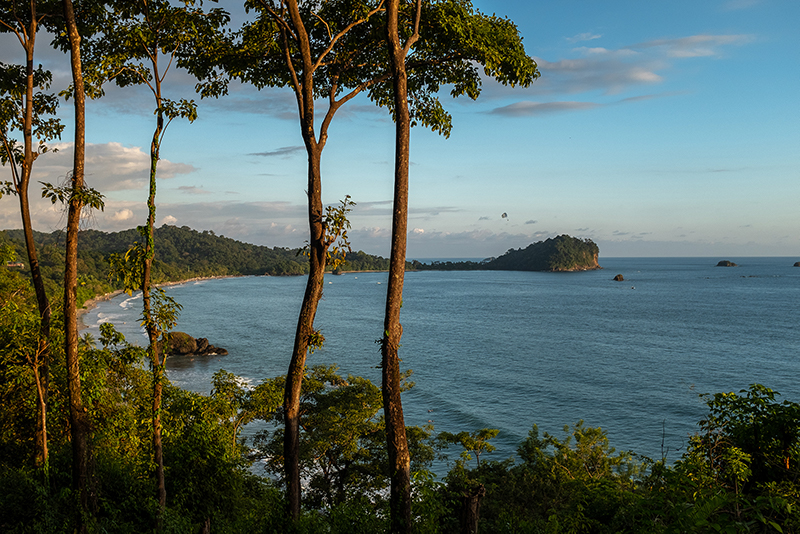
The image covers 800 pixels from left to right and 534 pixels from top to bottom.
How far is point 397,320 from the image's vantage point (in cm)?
624

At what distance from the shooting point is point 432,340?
191 feet

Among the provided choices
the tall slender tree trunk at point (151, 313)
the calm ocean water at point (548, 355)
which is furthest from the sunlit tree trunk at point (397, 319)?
the calm ocean water at point (548, 355)

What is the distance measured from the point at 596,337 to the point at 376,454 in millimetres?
45971

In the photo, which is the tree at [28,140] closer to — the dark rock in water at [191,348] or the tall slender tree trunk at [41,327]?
the tall slender tree trunk at [41,327]

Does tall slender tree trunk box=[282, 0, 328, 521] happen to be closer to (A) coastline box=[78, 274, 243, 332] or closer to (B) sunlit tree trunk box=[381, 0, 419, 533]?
(B) sunlit tree trunk box=[381, 0, 419, 533]

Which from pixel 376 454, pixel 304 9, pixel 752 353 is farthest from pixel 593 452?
pixel 752 353

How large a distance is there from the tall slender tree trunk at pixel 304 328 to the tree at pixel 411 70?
972 millimetres

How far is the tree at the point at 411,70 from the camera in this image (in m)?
6.15

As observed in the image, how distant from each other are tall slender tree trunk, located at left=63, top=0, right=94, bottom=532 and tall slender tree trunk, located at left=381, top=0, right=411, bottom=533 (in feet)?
14.7

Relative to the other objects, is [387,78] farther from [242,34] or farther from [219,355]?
[219,355]

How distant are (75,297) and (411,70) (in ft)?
19.8

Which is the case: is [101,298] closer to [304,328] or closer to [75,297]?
[75,297]

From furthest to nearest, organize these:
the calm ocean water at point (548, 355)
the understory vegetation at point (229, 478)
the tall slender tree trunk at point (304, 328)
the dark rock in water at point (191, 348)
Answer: the dark rock in water at point (191, 348), the calm ocean water at point (548, 355), the tall slender tree trunk at point (304, 328), the understory vegetation at point (229, 478)

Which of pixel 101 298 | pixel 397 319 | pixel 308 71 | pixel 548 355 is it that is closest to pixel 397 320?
pixel 397 319
